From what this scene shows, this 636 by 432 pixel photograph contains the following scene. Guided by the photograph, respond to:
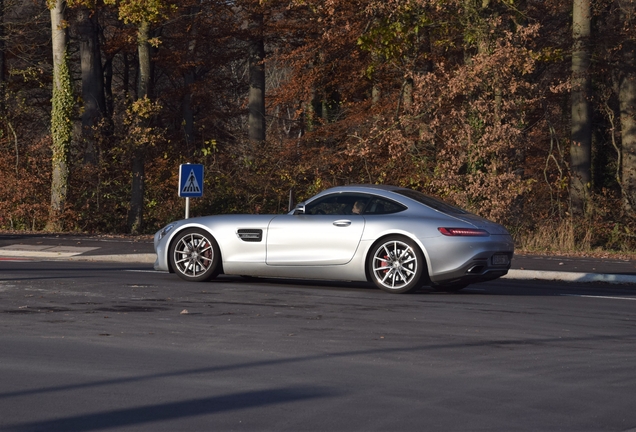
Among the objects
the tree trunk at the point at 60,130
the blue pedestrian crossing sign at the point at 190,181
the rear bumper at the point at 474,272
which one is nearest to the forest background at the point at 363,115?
the tree trunk at the point at 60,130

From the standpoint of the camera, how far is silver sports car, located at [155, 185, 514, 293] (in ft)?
42.5

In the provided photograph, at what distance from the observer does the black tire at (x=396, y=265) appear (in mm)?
12992

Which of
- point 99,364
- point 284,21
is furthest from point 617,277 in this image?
point 284,21

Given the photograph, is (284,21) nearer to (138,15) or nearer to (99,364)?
(138,15)

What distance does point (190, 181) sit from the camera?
69.1ft

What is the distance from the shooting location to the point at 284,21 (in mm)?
40531

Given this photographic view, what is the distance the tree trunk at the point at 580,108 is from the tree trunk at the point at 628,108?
1.11 m

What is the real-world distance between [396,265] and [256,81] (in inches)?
1141

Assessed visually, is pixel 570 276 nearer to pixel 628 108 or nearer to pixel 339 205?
pixel 339 205

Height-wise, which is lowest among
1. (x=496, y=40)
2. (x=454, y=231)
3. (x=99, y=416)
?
(x=99, y=416)

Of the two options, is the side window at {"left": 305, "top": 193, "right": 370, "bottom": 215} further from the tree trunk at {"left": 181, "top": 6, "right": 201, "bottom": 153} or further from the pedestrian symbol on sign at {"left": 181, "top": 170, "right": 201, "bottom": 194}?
the tree trunk at {"left": 181, "top": 6, "right": 201, "bottom": 153}

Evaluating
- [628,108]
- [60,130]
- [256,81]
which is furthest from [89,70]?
[628,108]

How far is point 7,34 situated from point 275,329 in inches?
1232

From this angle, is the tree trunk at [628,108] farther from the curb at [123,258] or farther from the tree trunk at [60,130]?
the curb at [123,258]
